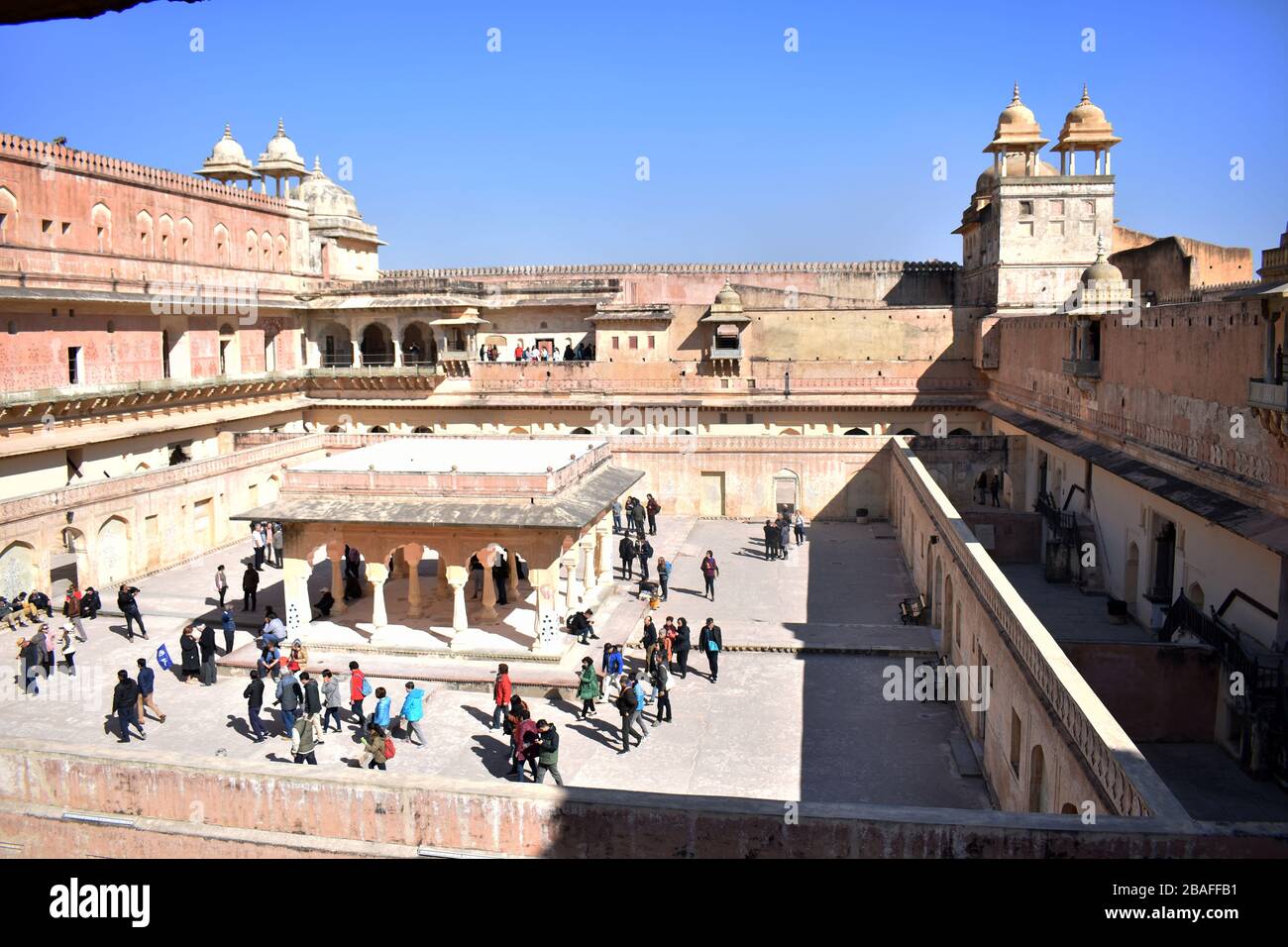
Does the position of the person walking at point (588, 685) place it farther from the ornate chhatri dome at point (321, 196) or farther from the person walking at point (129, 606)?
the ornate chhatri dome at point (321, 196)

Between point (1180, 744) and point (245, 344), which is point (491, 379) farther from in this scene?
point (1180, 744)

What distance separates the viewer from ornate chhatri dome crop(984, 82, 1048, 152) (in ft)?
124

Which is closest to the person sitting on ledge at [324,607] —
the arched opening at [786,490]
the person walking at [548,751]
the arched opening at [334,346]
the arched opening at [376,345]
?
the person walking at [548,751]

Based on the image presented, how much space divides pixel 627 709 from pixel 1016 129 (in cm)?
3100

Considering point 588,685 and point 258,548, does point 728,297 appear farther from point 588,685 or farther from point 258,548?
point 588,685

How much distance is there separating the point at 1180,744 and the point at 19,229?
28.4 meters

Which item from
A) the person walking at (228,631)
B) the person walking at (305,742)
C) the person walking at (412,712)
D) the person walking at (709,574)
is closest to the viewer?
the person walking at (305,742)

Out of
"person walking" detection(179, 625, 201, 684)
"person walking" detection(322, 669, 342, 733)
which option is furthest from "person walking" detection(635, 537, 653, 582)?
"person walking" detection(179, 625, 201, 684)

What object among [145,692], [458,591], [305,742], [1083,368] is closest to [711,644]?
[458,591]

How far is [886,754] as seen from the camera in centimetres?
1398

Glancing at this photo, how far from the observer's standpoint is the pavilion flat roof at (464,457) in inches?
779

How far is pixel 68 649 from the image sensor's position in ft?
58.8

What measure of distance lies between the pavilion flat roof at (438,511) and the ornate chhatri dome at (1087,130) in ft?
81.1
